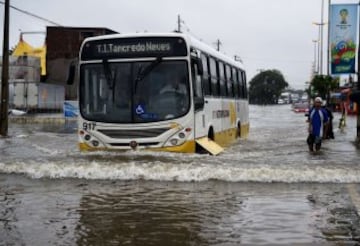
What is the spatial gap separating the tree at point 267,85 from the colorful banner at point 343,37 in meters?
134

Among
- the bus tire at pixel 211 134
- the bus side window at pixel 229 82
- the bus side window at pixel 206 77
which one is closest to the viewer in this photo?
the bus side window at pixel 206 77

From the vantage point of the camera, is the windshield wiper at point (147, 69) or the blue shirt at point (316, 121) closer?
the windshield wiper at point (147, 69)

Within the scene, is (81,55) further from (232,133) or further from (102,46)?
(232,133)

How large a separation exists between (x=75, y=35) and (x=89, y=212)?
67.5 meters

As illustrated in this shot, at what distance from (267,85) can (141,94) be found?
15031cm

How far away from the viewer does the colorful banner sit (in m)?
27.1

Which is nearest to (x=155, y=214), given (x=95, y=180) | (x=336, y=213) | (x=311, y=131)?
(x=336, y=213)

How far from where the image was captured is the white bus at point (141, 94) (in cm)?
1393

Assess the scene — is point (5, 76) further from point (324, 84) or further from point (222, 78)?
point (324, 84)

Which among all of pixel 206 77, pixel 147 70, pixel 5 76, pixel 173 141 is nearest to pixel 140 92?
pixel 147 70

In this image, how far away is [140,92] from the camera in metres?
14.1

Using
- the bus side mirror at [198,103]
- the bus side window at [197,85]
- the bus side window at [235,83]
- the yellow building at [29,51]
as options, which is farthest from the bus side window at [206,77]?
the yellow building at [29,51]

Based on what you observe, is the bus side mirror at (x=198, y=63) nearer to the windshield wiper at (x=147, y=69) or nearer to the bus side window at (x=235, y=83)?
the windshield wiper at (x=147, y=69)

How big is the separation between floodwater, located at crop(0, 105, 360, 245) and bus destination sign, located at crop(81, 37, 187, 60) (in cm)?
228
